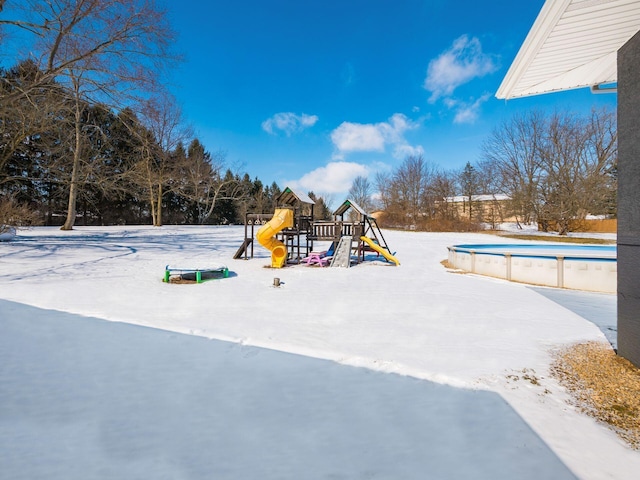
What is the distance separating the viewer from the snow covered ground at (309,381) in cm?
199

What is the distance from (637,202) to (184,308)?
257 inches

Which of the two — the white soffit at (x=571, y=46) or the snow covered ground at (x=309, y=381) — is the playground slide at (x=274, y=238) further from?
the white soffit at (x=571, y=46)

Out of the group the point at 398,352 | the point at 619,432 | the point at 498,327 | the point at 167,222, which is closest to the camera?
the point at 619,432

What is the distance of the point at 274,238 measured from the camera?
11.8 meters

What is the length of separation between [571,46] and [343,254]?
30.8 feet

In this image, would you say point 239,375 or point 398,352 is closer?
point 239,375

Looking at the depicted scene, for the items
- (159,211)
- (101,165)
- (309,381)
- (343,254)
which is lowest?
(309,381)

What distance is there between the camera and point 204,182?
35.7 metres

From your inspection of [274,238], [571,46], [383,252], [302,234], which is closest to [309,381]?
[571,46]

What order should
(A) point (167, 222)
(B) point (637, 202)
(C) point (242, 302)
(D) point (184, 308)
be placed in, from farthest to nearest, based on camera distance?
(A) point (167, 222), (C) point (242, 302), (D) point (184, 308), (B) point (637, 202)

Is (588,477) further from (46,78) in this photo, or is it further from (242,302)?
(46,78)

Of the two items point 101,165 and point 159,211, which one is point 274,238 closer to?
point 101,165

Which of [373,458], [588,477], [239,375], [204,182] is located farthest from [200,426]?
[204,182]

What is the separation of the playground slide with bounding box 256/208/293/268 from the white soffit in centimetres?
855
